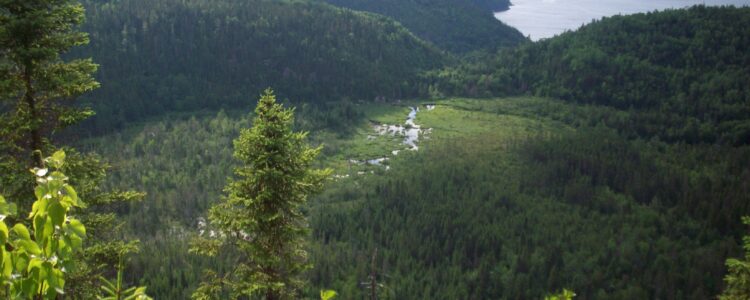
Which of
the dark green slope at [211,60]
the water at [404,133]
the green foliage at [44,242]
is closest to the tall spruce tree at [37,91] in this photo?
the green foliage at [44,242]

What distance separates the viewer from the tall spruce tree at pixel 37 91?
64.4ft

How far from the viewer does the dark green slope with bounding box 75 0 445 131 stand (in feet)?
546

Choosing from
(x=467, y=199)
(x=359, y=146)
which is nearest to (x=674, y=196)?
(x=467, y=199)

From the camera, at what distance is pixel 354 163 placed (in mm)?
128250

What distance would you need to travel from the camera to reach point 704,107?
152 meters

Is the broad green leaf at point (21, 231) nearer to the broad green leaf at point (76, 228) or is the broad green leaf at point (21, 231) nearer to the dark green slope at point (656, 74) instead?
the broad green leaf at point (76, 228)

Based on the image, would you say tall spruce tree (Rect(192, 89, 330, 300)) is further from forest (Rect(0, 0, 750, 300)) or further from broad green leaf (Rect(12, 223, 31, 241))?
broad green leaf (Rect(12, 223, 31, 241))

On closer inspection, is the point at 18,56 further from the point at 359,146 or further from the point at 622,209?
the point at 359,146

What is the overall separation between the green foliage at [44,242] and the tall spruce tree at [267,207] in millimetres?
15447

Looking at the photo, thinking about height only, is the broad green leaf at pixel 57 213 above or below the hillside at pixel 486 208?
above

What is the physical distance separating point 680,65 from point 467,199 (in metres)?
107

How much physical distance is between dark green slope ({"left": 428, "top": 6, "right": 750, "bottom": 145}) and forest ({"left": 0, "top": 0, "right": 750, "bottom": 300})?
2.05ft

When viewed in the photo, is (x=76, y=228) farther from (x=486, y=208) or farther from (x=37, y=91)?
(x=486, y=208)

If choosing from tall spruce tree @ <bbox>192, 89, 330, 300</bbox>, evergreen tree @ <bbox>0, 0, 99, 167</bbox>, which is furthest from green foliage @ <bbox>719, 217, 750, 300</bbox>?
evergreen tree @ <bbox>0, 0, 99, 167</bbox>
